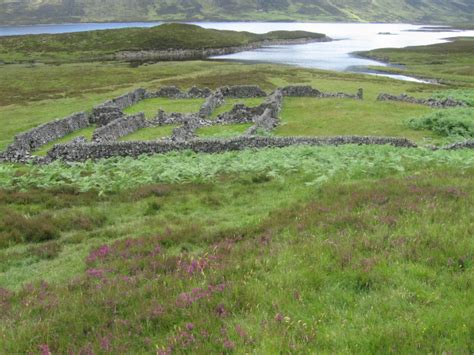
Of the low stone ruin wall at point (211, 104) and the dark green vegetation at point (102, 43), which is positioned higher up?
the dark green vegetation at point (102, 43)

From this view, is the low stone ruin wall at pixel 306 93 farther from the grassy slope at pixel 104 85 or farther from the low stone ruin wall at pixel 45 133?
the low stone ruin wall at pixel 45 133

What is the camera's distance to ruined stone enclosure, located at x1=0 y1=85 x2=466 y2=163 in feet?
94.9

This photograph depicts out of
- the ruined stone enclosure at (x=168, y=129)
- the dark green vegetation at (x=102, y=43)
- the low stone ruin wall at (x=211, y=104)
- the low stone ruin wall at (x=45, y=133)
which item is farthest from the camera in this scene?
the dark green vegetation at (x=102, y=43)

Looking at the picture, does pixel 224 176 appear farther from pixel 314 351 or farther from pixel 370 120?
pixel 370 120

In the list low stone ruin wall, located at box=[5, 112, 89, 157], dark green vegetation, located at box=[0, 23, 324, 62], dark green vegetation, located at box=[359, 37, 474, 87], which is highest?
dark green vegetation, located at box=[0, 23, 324, 62]

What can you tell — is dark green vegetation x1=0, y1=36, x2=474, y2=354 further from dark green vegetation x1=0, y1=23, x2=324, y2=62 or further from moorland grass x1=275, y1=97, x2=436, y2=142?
dark green vegetation x1=0, y1=23, x2=324, y2=62

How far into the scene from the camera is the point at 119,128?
35938 mm

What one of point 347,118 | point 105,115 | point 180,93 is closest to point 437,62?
point 180,93

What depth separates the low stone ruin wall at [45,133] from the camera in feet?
105

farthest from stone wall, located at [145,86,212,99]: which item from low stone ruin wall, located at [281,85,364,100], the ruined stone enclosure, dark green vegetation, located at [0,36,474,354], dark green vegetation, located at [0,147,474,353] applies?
dark green vegetation, located at [0,147,474,353]

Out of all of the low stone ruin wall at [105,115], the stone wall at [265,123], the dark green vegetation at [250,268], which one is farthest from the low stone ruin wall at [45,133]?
the stone wall at [265,123]

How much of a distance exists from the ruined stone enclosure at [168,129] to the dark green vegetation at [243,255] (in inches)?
166

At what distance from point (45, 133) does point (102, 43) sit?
152 metres

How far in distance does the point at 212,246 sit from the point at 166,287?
2.92 metres
